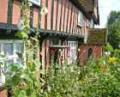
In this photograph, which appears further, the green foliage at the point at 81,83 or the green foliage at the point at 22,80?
the green foliage at the point at 81,83

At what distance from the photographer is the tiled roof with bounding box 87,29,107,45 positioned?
111 feet

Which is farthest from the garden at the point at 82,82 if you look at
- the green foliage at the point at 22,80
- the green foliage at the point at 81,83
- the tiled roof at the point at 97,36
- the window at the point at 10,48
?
the tiled roof at the point at 97,36

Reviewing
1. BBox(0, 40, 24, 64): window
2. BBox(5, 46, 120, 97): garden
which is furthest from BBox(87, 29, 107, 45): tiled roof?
BBox(5, 46, 120, 97): garden

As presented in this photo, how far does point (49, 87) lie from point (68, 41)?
14994mm

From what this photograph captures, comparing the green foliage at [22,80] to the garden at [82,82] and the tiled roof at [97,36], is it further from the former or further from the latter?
the tiled roof at [97,36]

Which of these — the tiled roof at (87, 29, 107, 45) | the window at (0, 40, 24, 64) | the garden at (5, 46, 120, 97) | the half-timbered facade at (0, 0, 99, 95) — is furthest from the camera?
the tiled roof at (87, 29, 107, 45)

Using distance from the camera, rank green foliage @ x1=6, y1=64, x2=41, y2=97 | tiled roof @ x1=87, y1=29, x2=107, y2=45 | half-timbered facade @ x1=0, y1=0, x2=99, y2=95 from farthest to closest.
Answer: tiled roof @ x1=87, y1=29, x2=107, y2=45
half-timbered facade @ x1=0, y1=0, x2=99, y2=95
green foliage @ x1=6, y1=64, x2=41, y2=97

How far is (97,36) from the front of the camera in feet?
113

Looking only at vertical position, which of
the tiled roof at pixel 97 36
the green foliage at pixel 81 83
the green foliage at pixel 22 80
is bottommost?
the green foliage at pixel 81 83

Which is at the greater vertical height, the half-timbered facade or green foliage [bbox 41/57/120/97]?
the half-timbered facade

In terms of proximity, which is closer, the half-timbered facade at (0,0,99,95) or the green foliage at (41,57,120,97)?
the green foliage at (41,57,120,97)

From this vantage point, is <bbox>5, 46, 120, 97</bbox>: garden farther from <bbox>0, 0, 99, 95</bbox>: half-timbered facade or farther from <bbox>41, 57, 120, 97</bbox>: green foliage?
<bbox>0, 0, 99, 95</bbox>: half-timbered facade

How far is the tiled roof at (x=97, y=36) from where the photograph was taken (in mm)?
33812

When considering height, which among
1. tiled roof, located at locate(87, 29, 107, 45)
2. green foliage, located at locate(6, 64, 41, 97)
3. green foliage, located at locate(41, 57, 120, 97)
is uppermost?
tiled roof, located at locate(87, 29, 107, 45)
